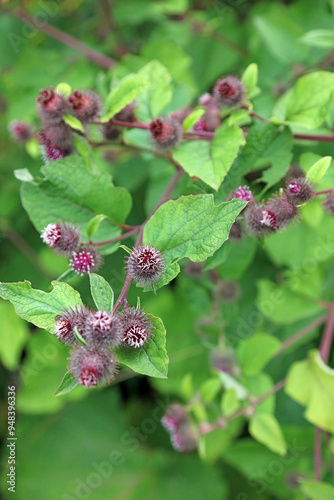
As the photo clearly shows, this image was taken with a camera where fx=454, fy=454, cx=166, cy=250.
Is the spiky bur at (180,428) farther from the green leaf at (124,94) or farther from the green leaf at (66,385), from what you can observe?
the green leaf at (124,94)

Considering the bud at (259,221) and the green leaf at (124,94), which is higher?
the green leaf at (124,94)

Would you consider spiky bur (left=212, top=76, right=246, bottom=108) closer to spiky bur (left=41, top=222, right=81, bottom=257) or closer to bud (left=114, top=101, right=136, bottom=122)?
bud (left=114, top=101, right=136, bottom=122)

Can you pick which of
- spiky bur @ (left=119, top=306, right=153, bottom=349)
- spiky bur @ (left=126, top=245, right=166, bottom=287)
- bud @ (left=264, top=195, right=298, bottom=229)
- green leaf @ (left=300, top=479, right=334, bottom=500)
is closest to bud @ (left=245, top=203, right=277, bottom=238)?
bud @ (left=264, top=195, right=298, bottom=229)

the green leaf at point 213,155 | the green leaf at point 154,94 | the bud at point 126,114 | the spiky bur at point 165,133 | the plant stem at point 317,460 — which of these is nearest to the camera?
the green leaf at point 213,155

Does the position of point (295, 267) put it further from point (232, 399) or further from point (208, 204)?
point (208, 204)

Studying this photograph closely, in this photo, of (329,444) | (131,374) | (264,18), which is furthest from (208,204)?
(131,374)

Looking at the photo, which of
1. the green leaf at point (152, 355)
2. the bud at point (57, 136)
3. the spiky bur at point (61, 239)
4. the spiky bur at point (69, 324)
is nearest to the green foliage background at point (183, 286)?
the bud at point (57, 136)
